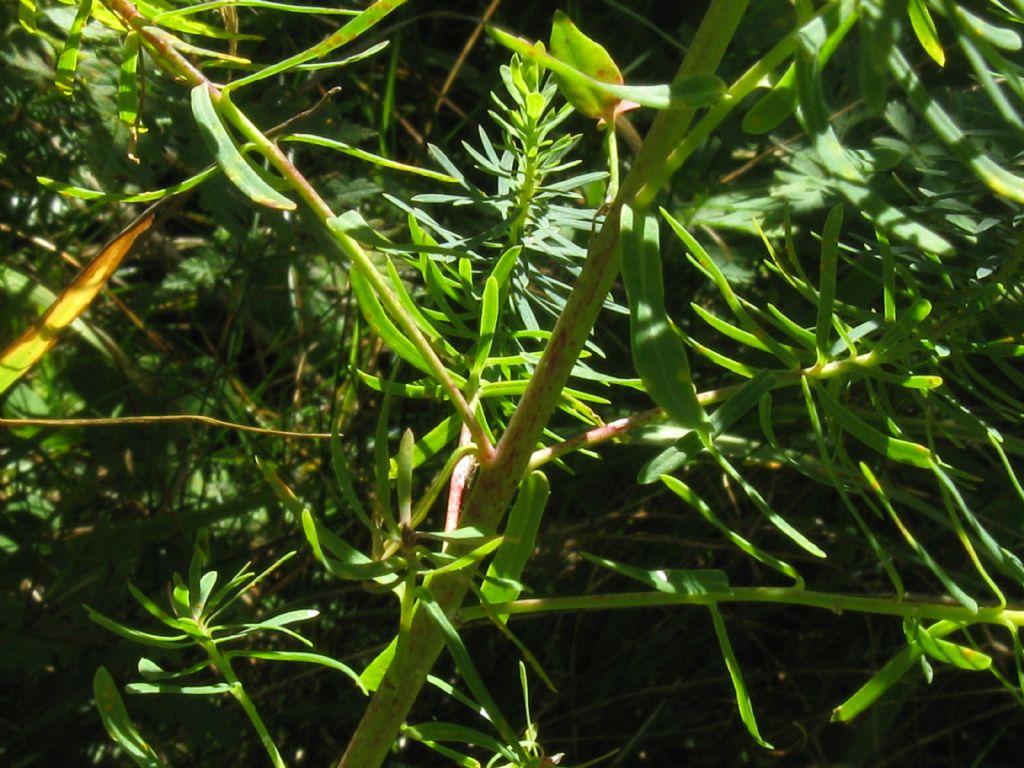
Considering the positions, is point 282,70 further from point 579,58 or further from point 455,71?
point 455,71

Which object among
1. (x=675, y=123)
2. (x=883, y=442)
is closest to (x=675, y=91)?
(x=675, y=123)

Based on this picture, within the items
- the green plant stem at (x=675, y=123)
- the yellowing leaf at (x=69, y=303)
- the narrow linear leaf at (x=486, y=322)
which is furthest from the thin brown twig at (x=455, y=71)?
the green plant stem at (x=675, y=123)

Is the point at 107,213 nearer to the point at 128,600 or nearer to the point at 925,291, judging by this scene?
the point at 128,600

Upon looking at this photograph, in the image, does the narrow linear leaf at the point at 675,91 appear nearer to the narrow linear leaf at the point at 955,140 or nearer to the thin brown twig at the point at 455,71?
the narrow linear leaf at the point at 955,140

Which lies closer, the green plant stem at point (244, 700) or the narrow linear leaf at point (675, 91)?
the narrow linear leaf at point (675, 91)

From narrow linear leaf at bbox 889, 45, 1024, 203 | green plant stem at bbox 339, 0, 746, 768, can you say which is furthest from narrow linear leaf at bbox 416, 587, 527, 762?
narrow linear leaf at bbox 889, 45, 1024, 203
